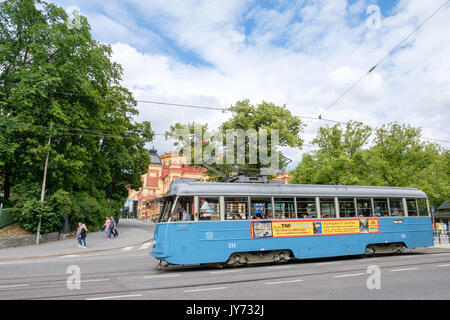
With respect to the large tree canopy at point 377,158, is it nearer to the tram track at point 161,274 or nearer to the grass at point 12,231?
the tram track at point 161,274

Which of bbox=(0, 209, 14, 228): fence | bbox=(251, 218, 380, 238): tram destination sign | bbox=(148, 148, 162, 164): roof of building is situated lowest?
bbox=(251, 218, 380, 238): tram destination sign

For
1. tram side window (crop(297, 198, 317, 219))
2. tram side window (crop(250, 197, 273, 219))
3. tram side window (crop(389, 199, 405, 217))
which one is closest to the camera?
tram side window (crop(250, 197, 273, 219))

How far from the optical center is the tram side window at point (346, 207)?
12.8 meters

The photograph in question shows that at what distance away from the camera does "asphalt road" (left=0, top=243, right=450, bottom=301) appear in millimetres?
6676

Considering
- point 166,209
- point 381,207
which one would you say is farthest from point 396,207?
point 166,209

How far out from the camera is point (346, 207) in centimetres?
1292

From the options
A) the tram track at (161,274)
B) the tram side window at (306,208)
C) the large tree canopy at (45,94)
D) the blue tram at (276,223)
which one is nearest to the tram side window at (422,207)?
the blue tram at (276,223)

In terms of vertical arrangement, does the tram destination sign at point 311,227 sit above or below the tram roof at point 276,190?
below

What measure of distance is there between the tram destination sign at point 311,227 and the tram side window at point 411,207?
213 cm

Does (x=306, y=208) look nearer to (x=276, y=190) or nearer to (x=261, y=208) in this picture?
(x=276, y=190)

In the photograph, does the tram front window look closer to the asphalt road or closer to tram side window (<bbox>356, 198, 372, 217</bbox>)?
the asphalt road

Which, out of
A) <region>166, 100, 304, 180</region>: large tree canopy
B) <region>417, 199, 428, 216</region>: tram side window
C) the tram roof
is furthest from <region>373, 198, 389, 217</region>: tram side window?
<region>166, 100, 304, 180</region>: large tree canopy

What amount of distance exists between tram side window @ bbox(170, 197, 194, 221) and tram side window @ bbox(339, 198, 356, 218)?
19.7 feet
